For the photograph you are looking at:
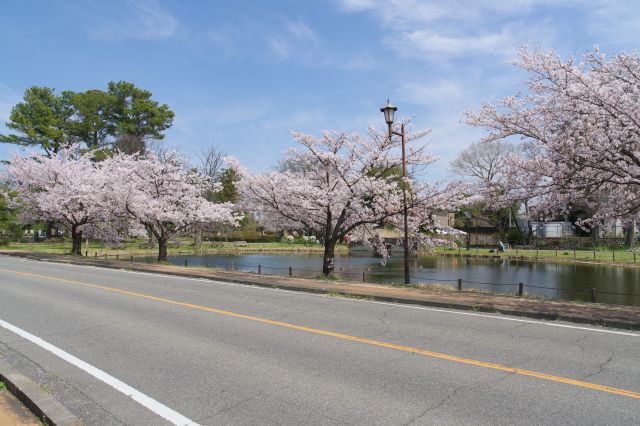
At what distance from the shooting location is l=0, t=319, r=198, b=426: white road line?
4.56 meters

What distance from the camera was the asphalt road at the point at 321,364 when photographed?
4641mm

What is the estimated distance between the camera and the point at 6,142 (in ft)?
190

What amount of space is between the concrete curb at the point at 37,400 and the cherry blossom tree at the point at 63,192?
26.0 metres

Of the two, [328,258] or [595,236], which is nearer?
[328,258]

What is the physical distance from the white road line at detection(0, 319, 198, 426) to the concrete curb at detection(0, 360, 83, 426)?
70 cm

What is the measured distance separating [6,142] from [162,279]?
→ 54.0 metres

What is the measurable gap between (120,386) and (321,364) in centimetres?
251

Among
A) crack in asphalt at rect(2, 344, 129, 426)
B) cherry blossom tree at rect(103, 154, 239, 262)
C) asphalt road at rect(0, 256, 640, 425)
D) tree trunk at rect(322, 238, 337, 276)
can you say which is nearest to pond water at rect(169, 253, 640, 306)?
tree trunk at rect(322, 238, 337, 276)

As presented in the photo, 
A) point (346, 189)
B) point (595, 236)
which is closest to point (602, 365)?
point (346, 189)

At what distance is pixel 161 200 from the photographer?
92.6 ft

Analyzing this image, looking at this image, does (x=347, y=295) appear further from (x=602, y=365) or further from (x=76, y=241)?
(x=76, y=241)

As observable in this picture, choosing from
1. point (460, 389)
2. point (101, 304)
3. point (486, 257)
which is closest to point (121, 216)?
point (101, 304)

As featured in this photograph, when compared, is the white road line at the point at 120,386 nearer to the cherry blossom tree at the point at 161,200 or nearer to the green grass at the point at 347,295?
the green grass at the point at 347,295

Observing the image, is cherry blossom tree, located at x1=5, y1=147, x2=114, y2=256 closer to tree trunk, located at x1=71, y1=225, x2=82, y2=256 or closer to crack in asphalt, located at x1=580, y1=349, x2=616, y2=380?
tree trunk, located at x1=71, y1=225, x2=82, y2=256
